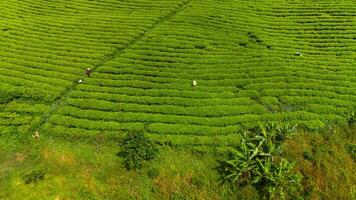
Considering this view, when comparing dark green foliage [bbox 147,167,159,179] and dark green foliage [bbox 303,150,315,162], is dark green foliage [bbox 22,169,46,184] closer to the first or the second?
dark green foliage [bbox 147,167,159,179]

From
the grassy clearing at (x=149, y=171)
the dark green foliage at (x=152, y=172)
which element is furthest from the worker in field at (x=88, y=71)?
the dark green foliage at (x=152, y=172)

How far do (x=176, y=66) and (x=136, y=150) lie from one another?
1024 centimetres

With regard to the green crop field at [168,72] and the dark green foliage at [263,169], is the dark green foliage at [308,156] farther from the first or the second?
the green crop field at [168,72]

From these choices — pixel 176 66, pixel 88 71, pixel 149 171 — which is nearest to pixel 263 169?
pixel 149 171

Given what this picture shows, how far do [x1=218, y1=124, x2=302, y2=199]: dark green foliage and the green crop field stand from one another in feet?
4.05

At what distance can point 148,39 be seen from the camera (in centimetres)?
3438

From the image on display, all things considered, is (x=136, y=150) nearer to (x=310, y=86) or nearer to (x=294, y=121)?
(x=294, y=121)

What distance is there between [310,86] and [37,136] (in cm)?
2209

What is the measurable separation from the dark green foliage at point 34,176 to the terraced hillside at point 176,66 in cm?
365

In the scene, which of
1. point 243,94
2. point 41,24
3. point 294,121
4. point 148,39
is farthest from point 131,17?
point 294,121

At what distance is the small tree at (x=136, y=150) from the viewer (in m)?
23.0

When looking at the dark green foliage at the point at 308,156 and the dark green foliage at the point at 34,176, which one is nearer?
the dark green foliage at the point at 34,176

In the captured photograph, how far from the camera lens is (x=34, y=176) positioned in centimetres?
2225

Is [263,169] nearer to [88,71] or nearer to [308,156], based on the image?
[308,156]
